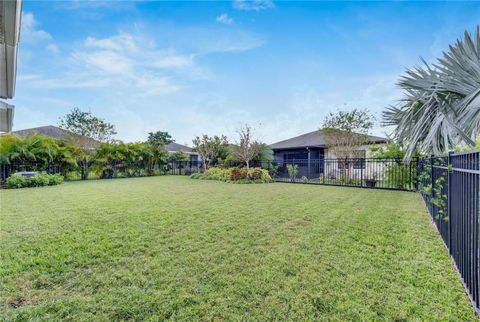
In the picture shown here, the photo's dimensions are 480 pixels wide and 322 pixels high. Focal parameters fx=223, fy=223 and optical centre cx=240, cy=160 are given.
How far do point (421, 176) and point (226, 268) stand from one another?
682 cm

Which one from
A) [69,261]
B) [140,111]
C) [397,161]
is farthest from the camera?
[140,111]

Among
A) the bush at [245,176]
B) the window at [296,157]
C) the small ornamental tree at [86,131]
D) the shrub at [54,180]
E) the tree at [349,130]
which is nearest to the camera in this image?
the shrub at [54,180]

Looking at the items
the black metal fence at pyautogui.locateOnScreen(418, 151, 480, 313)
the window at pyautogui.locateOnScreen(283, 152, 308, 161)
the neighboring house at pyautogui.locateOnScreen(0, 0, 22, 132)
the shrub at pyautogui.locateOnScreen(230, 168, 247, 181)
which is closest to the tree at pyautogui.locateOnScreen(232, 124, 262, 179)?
the shrub at pyautogui.locateOnScreen(230, 168, 247, 181)

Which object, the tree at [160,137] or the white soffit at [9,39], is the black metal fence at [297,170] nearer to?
the white soffit at [9,39]

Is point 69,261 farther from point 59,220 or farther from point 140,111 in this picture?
point 140,111

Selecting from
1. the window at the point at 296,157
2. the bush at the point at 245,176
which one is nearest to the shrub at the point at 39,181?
the bush at the point at 245,176

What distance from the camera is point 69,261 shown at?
2832 mm

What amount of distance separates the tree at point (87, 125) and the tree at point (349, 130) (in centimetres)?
1833

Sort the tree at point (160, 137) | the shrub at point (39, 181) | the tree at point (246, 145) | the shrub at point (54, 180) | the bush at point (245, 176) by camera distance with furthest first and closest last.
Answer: the tree at point (160, 137), the tree at point (246, 145), the bush at point (245, 176), the shrub at point (54, 180), the shrub at point (39, 181)

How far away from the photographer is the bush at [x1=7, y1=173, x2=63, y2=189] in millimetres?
10305

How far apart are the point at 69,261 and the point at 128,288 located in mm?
1194

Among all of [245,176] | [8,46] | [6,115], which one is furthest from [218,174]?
[8,46]

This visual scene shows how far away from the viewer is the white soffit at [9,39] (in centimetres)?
174

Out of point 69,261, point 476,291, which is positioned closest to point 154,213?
point 69,261
